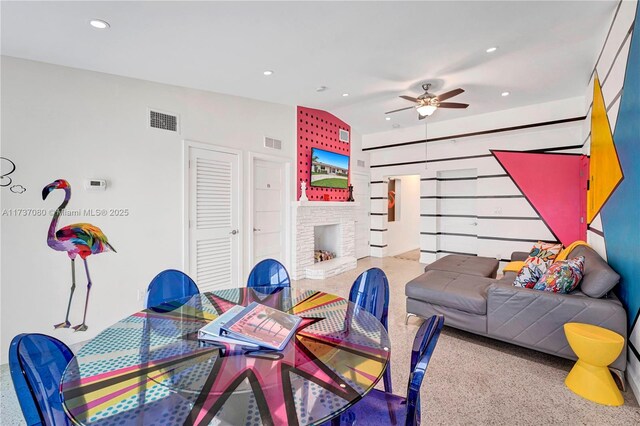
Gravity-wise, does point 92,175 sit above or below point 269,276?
above

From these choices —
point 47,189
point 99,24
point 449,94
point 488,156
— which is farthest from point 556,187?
point 47,189

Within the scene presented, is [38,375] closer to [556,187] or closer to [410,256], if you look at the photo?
[556,187]

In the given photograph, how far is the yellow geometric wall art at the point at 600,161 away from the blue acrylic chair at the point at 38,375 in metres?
3.96

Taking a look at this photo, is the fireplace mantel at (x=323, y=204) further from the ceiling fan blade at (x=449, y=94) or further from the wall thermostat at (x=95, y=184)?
the wall thermostat at (x=95, y=184)

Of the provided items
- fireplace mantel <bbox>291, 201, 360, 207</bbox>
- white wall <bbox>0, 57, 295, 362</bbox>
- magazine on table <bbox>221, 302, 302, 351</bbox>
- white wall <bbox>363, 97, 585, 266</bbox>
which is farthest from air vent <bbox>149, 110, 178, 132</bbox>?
white wall <bbox>363, 97, 585, 266</bbox>

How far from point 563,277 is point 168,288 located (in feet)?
10.5

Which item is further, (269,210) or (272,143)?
(269,210)

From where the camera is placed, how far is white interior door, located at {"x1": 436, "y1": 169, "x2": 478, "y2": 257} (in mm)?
6469

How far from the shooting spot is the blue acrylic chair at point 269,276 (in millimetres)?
2523

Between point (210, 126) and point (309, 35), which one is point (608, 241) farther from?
point (210, 126)

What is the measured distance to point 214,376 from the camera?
44.3 inches

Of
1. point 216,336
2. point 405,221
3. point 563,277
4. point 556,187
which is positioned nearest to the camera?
point 216,336

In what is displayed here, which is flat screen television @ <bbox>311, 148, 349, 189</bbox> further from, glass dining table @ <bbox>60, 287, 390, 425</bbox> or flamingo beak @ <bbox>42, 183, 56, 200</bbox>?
glass dining table @ <bbox>60, 287, 390, 425</bbox>

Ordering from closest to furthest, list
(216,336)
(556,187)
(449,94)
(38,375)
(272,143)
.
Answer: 1. (38,375)
2. (216,336)
3. (449,94)
4. (272,143)
5. (556,187)
